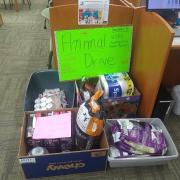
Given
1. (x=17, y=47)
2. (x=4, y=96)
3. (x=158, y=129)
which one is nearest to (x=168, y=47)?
(x=158, y=129)

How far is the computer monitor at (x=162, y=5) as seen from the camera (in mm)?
1305

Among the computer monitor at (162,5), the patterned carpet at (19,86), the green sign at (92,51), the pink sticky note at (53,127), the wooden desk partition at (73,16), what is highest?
the computer monitor at (162,5)

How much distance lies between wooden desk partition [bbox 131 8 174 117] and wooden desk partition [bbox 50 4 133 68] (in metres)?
0.06

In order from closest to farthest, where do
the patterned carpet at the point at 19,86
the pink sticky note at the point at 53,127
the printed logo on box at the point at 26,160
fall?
1. the printed logo on box at the point at 26,160
2. the pink sticky note at the point at 53,127
3. the patterned carpet at the point at 19,86

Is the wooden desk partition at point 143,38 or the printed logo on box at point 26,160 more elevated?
the wooden desk partition at point 143,38

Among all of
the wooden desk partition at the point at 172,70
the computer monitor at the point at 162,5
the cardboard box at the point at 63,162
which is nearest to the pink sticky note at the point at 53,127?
the cardboard box at the point at 63,162

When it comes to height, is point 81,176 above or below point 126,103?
below

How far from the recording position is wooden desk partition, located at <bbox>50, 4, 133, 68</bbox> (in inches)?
52.7

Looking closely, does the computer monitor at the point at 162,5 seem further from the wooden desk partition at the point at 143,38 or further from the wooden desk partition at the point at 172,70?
the wooden desk partition at the point at 172,70

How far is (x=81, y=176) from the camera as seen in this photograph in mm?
1331

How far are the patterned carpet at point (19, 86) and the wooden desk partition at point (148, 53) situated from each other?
15.0 inches

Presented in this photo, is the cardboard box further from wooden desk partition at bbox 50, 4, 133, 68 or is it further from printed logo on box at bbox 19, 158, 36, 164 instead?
wooden desk partition at bbox 50, 4, 133, 68

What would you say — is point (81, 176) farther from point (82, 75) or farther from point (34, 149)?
point (82, 75)

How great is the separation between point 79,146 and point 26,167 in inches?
12.1
